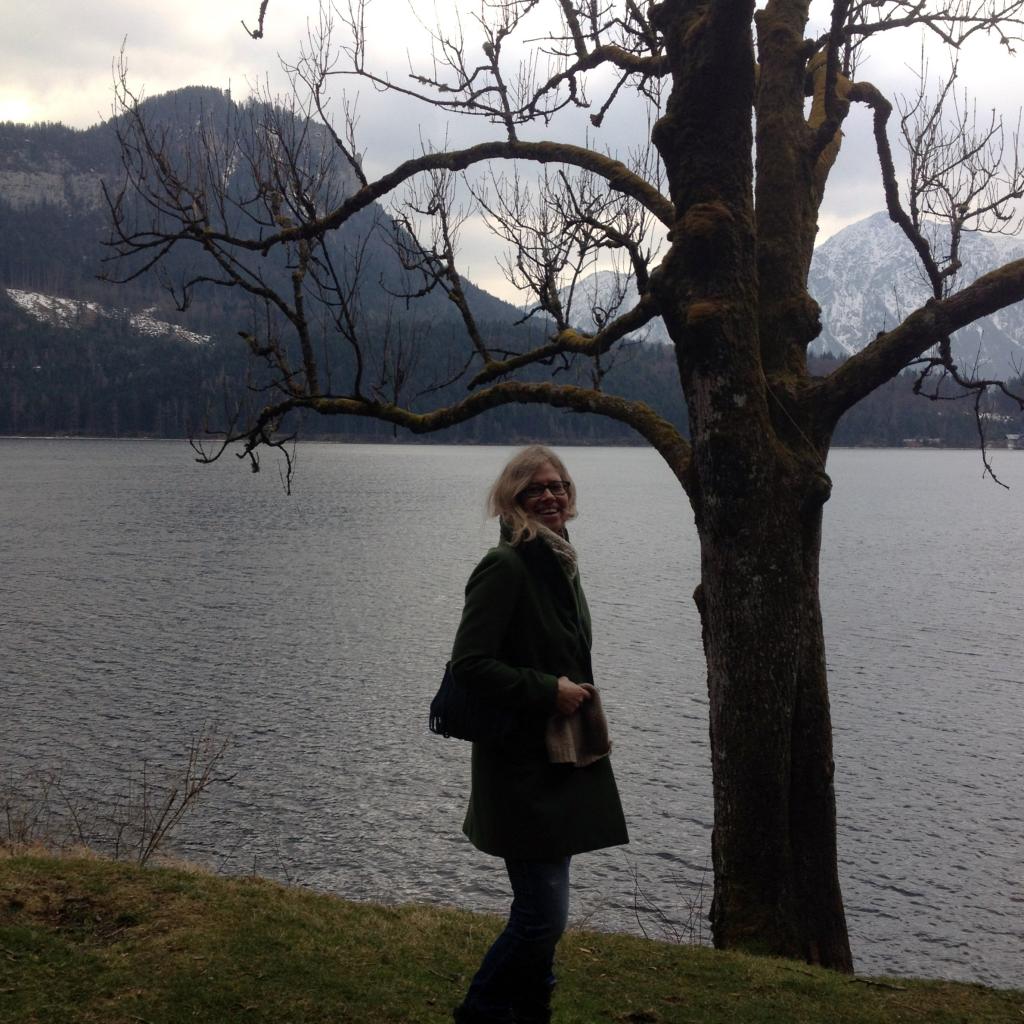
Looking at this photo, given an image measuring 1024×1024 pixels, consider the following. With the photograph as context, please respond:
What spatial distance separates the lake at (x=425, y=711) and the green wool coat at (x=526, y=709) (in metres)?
8.71

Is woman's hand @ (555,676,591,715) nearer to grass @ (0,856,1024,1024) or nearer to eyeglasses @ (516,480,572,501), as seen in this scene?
eyeglasses @ (516,480,572,501)

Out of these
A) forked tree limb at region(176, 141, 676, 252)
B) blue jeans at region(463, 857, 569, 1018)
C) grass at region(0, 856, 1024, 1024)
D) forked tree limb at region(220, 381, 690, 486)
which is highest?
forked tree limb at region(176, 141, 676, 252)

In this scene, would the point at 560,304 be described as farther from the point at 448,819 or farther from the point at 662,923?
the point at 448,819

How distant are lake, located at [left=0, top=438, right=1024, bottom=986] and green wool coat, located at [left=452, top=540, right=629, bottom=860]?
28.6 ft

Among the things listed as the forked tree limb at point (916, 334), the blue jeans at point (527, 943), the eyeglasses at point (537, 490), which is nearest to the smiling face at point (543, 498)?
the eyeglasses at point (537, 490)

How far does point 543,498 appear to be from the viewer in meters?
4.00

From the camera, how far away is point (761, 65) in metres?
7.66

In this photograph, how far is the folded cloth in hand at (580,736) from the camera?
3742mm

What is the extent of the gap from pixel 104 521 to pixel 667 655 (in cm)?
4067

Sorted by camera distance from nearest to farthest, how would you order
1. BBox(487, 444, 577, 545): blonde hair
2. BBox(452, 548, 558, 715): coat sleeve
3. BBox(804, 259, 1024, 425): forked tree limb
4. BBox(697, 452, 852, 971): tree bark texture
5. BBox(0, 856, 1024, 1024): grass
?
BBox(452, 548, 558, 715): coat sleeve < BBox(487, 444, 577, 545): blonde hair < BBox(0, 856, 1024, 1024): grass < BBox(804, 259, 1024, 425): forked tree limb < BBox(697, 452, 852, 971): tree bark texture

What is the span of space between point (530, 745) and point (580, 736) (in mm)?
190

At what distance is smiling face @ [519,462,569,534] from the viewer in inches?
157

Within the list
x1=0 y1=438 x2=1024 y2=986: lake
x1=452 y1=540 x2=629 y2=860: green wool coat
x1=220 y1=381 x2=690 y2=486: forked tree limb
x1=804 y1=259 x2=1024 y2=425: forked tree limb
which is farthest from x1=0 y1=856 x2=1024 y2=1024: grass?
x1=0 y1=438 x2=1024 y2=986: lake

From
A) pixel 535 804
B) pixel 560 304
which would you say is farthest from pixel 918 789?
pixel 535 804
